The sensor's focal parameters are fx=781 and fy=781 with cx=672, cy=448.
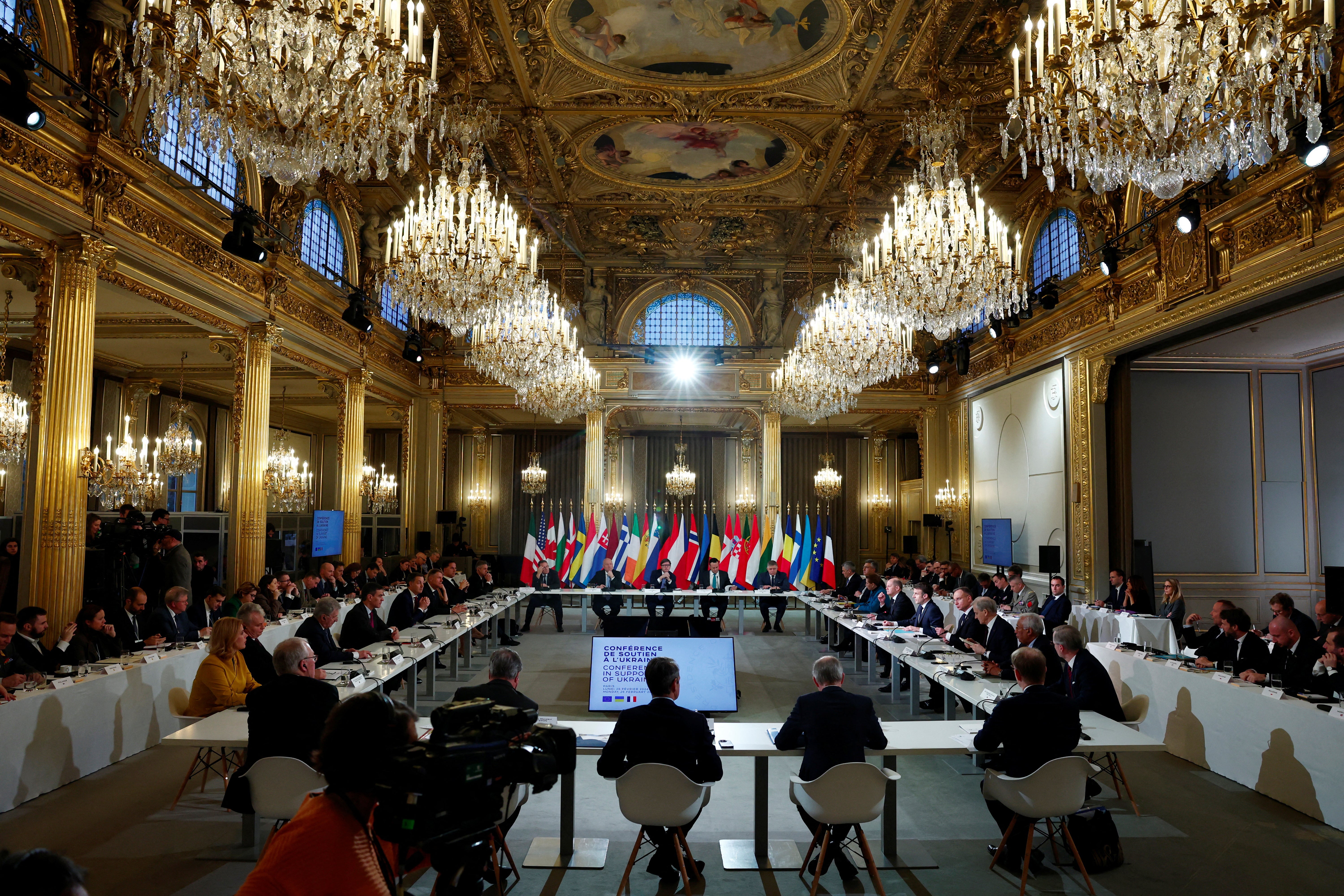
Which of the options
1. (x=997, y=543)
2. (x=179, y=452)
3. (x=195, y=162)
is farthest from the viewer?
(x=997, y=543)

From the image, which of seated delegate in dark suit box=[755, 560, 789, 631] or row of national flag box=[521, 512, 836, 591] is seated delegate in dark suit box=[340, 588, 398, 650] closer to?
row of national flag box=[521, 512, 836, 591]

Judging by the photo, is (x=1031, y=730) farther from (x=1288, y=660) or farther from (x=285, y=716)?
(x=285, y=716)

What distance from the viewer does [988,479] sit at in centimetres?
1524

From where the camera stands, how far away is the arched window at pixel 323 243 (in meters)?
12.1

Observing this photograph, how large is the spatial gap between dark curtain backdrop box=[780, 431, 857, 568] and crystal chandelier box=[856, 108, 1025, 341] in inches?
572

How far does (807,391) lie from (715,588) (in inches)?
151

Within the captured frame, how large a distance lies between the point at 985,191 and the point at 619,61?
22.7ft

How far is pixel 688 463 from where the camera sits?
2231 cm

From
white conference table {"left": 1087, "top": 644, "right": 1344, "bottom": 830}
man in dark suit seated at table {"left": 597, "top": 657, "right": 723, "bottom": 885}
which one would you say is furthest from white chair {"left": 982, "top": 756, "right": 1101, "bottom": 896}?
white conference table {"left": 1087, "top": 644, "right": 1344, "bottom": 830}

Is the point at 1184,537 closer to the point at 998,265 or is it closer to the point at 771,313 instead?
the point at 998,265

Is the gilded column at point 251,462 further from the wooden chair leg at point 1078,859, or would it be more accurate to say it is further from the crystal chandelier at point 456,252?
the wooden chair leg at point 1078,859

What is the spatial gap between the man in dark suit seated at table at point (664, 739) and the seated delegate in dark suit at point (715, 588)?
29.8ft

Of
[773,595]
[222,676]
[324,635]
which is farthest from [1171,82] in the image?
[773,595]

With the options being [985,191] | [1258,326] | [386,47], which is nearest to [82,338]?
[386,47]
